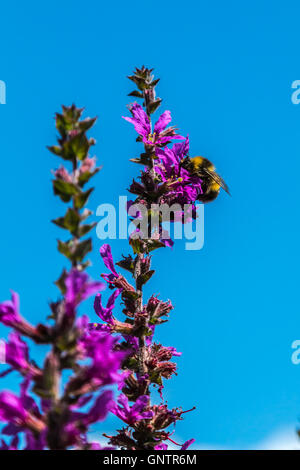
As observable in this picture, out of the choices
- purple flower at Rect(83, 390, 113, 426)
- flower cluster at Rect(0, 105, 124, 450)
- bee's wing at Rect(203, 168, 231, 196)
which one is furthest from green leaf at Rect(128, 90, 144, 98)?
purple flower at Rect(83, 390, 113, 426)

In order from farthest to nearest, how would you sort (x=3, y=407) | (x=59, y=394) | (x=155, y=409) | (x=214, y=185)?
(x=214, y=185) → (x=155, y=409) → (x=3, y=407) → (x=59, y=394)

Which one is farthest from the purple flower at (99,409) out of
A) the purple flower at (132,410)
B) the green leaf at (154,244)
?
the green leaf at (154,244)

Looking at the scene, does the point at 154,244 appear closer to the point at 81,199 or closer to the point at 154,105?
the point at 154,105

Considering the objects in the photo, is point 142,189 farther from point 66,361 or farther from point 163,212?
point 66,361

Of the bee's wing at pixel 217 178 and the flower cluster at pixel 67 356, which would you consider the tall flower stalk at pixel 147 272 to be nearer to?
the bee's wing at pixel 217 178

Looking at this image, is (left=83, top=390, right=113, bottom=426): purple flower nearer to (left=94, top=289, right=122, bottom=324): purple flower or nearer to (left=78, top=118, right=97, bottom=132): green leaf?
(left=78, top=118, right=97, bottom=132): green leaf
